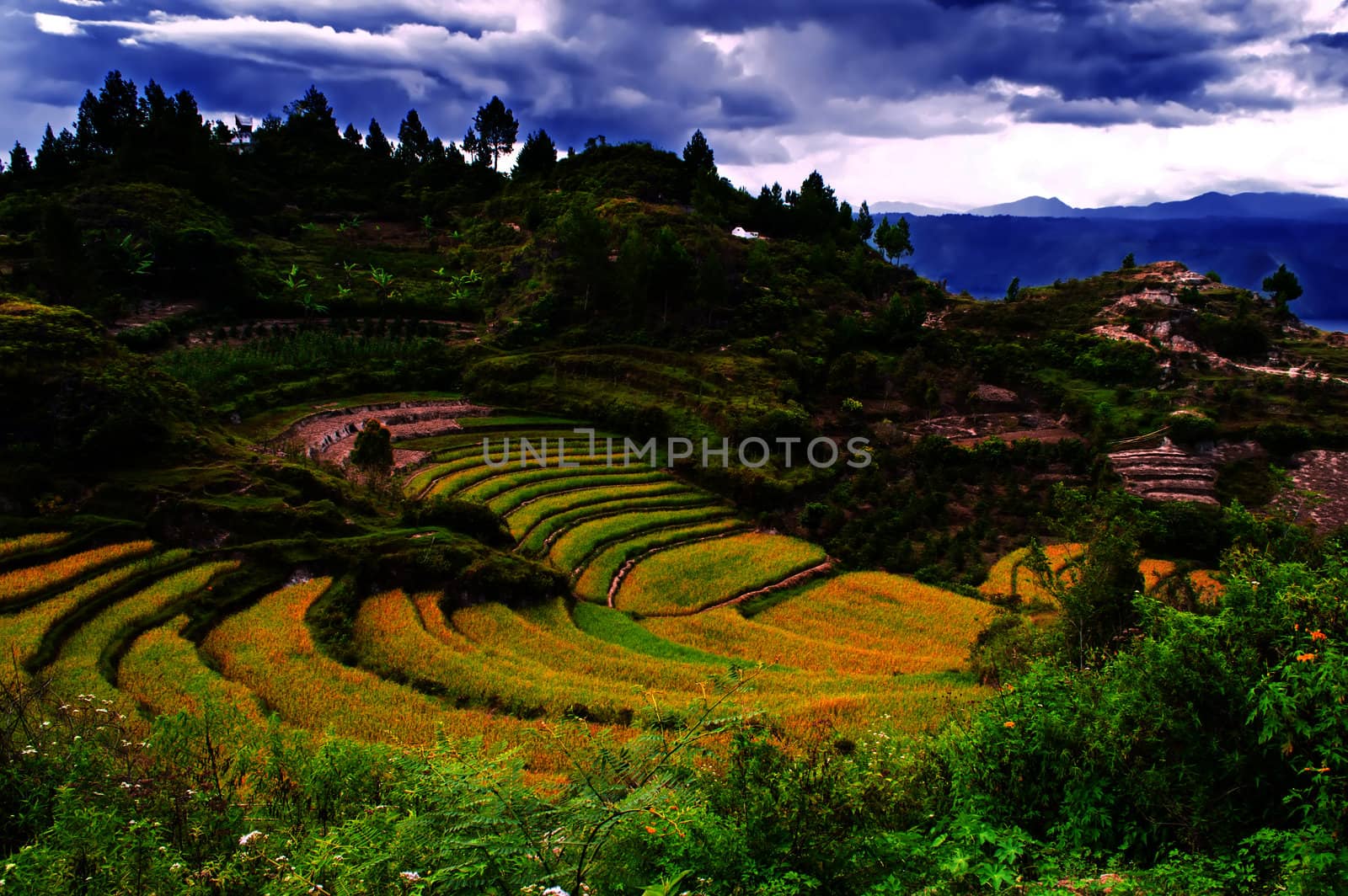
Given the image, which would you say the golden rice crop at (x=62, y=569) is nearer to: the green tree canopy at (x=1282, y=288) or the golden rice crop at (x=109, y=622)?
the golden rice crop at (x=109, y=622)

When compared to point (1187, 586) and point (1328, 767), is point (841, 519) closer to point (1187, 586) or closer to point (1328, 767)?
point (1187, 586)

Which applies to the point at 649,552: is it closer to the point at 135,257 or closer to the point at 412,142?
the point at 135,257

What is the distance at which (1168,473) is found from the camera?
34781 millimetres

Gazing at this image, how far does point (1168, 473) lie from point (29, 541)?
1816 inches

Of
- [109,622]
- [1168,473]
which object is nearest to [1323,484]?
[1168,473]

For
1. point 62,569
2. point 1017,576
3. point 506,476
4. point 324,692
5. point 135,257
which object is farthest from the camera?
point 135,257

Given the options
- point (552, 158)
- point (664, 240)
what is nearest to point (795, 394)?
Result: point (664, 240)

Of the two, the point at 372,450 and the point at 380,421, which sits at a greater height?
the point at 380,421

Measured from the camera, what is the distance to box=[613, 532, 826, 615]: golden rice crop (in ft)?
88.1

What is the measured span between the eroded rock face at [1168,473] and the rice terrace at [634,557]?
230 mm

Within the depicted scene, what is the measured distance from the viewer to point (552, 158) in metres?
85.9

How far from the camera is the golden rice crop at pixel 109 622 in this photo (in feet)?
45.2

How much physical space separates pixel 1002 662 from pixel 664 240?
136ft

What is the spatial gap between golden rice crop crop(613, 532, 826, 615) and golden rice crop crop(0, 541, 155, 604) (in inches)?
607
